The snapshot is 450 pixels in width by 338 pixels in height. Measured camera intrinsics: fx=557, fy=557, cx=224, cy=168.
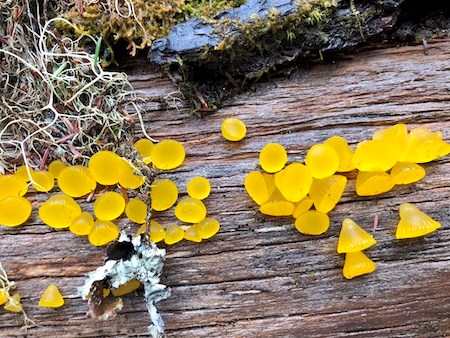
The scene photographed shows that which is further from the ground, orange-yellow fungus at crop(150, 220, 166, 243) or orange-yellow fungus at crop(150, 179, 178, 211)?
orange-yellow fungus at crop(150, 179, 178, 211)

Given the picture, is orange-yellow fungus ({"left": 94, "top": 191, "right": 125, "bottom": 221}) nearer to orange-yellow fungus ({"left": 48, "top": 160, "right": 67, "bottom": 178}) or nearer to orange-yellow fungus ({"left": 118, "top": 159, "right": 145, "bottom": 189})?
orange-yellow fungus ({"left": 118, "top": 159, "right": 145, "bottom": 189})

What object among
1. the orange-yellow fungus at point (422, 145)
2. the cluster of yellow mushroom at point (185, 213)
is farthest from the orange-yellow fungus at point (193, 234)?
the orange-yellow fungus at point (422, 145)

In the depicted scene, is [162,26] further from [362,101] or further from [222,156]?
[362,101]

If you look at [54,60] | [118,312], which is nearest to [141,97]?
[54,60]

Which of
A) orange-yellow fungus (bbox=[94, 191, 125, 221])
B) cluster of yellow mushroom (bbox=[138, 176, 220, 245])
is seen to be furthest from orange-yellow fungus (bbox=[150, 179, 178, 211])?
orange-yellow fungus (bbox=[94, 191, 125, 221])

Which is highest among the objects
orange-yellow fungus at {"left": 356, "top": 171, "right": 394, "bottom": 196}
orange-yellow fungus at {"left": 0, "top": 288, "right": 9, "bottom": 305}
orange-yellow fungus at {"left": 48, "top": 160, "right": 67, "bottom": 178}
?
orange-yellow fungus at {"left": 48, "top": 160, "right": 67, "bottom": 178}

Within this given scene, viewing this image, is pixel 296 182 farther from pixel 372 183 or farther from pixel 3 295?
pixel 3 295
